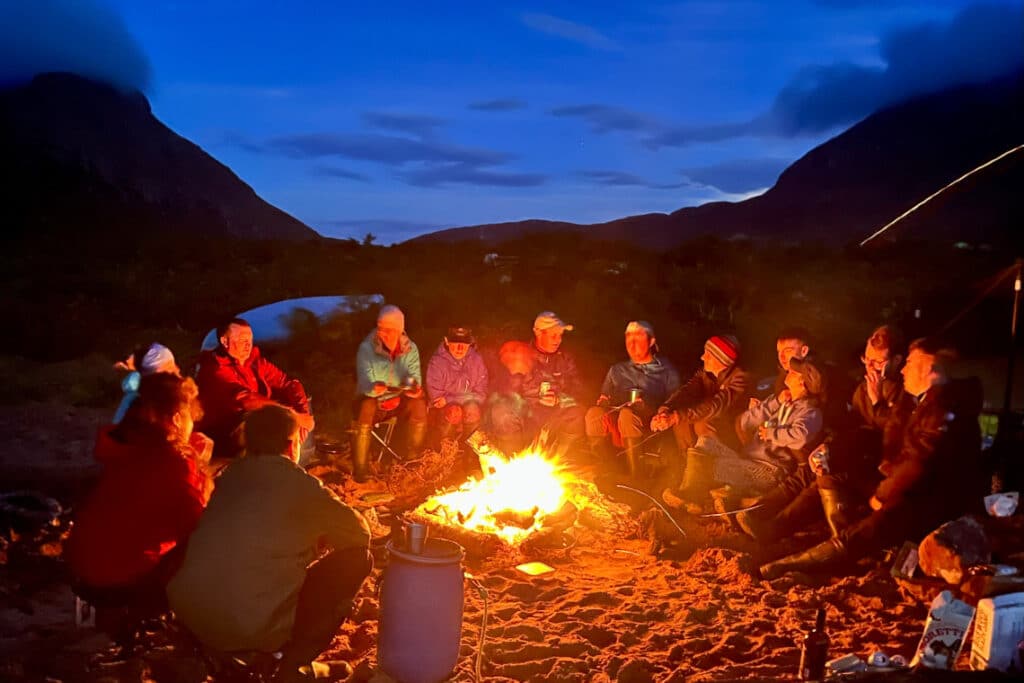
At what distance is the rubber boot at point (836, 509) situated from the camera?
5.09m

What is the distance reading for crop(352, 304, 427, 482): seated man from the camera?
6844 mm

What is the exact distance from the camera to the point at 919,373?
502 cm

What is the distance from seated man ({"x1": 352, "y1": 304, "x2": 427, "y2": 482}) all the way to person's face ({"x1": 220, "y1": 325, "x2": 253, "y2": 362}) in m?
1.22

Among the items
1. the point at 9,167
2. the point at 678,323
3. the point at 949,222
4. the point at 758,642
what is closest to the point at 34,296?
the point at 678,323

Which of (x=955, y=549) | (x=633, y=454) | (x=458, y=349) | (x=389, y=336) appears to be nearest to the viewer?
(x=955, y=549)

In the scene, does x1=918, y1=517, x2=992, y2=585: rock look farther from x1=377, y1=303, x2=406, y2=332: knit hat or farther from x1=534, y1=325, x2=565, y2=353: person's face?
x1=377, y1=303, x2=406, y2=332: knit hat

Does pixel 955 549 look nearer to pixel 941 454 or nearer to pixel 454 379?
pixel 941 454

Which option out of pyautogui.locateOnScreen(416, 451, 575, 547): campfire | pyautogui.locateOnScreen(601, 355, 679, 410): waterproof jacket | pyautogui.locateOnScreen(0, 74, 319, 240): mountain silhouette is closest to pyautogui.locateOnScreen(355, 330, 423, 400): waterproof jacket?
pyautogui.locateOnScreen(416, 451, 575, 547): campfire

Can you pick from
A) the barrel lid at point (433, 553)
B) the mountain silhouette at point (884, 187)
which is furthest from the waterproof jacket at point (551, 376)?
the mountain silhouette at point (884, 187)

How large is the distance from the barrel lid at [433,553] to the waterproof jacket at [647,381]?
3.60 meters

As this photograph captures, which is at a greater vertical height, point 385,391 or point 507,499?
point 385,391

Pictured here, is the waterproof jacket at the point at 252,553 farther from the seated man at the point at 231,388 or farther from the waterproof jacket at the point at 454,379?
the waterproof jacket at the point at 454,379

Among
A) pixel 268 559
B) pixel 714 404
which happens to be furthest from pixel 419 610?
pixel 714 404

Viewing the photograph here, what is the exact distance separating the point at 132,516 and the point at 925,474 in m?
4.46
